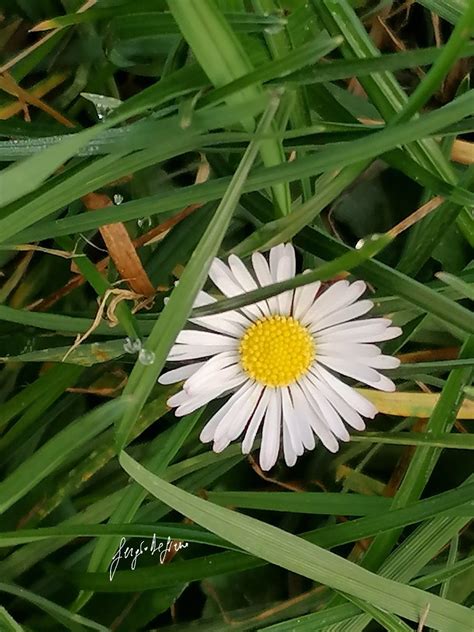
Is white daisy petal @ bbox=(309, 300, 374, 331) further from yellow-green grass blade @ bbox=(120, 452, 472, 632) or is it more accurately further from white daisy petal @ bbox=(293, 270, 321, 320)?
yellow-green grass blade @ bbox=(120, 452, 472, 632)

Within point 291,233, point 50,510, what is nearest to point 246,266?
point 291,233

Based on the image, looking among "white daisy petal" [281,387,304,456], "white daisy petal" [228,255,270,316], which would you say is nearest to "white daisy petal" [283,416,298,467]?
"white daisy petal" [281,387,304,456]

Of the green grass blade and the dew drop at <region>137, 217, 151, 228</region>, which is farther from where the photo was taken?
the dew drop at <region>137, 217, 151, 228</region>

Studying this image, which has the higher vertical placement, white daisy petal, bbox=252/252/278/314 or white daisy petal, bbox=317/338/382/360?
white daisy petal, bbox=252/252/278/314

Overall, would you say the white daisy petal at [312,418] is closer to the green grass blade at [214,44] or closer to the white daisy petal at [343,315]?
the white daisy petal at [343,315]

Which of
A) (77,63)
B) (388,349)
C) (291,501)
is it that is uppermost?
(77,63)

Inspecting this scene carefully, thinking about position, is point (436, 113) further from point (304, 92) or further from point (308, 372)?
point (308, 372)

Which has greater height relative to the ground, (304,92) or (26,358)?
(304,92)

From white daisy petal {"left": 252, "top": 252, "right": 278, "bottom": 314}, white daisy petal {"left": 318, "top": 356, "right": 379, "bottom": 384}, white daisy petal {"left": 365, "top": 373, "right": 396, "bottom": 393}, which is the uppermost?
white daisy petal {"left": 252, "top": 252, "right": 278, "bottom": 314}

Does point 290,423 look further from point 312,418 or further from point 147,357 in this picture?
point 147,357
